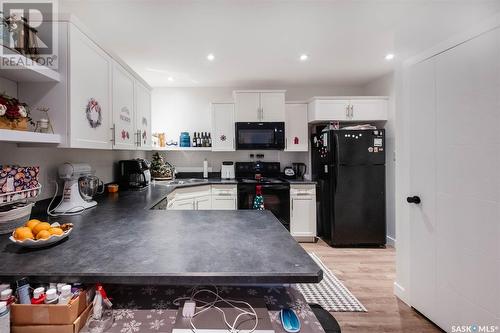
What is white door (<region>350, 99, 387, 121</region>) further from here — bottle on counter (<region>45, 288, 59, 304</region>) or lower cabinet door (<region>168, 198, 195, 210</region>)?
bottle on counter (<region>45, 288, 59, 304</region>)

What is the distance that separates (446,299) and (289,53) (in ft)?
8.76

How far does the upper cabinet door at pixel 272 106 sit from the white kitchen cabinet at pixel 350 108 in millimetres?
524

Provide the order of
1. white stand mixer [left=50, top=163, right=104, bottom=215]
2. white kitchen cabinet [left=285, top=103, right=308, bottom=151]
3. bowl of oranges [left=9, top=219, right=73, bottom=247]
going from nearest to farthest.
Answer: bowl of oranges [left=9, top=219, right=73, bottom=247] < white stand mixer [left=50, top=163, right=104, bottom=215] < white kitchen cabinet [left=285, top=103, right=308, bottom=151]

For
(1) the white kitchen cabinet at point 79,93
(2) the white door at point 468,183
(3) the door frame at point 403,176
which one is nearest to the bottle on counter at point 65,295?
(1) the white kitchen cabinet at point 79,93

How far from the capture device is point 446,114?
5.48 feet

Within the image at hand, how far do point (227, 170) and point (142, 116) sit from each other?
1567 millimetres

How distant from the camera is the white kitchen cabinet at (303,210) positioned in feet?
11.4

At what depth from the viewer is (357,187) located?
3.26 meters

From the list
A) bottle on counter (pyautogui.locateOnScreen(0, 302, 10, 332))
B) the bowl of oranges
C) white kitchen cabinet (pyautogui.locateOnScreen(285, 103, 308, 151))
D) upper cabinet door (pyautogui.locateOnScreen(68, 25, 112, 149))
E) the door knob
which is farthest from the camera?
white kitchen cabinet (pyautogui.locateOnScreen(285, 103, 308, 151))

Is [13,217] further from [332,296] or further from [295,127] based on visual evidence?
[295,127]

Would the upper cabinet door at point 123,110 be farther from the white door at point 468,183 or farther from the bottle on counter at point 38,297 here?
the white door at point 468,183

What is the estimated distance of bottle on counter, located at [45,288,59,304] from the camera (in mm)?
727

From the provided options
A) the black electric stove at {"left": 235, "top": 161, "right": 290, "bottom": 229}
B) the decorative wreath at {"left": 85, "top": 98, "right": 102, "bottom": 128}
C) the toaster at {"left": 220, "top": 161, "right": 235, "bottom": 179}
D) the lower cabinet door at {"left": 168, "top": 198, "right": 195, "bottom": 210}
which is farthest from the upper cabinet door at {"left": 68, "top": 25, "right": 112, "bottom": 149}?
the toaster at {"left": 220, "top": 161, "right": 235, "bottom": 179}
